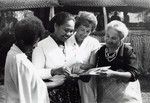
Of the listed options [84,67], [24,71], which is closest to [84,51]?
[84,67]

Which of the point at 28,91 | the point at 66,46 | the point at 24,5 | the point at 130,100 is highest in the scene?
the point at 24,5

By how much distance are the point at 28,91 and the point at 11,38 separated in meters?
7.29

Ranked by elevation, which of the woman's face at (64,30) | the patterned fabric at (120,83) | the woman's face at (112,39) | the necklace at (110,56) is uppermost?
the woman's face at (64,30)

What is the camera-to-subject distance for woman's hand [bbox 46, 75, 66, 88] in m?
4.05

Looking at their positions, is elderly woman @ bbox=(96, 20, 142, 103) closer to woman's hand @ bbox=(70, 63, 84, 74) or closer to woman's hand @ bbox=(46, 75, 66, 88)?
woman's hand @ bbox=(70, 63, 84, 74)

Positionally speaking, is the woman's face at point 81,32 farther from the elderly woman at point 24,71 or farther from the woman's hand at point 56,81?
the elderly woman at point 24,71

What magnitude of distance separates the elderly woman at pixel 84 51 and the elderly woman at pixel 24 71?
810mm

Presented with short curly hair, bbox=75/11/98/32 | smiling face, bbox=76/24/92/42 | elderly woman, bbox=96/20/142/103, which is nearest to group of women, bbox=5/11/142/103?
elderly woman, bbox=96/20/142/103

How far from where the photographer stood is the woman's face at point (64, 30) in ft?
13.8

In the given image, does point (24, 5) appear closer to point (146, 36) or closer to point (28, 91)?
point (146, 36)

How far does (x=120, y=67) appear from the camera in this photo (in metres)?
4.09

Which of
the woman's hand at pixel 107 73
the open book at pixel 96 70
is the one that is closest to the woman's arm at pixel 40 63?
the open book at pixel 96 70

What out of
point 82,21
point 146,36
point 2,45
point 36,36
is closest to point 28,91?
point 36,36

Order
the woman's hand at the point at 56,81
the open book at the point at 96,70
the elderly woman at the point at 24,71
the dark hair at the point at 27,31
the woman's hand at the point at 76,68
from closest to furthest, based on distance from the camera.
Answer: the elderly woman at the point at 24,71, the dark hair at the point at 27,31, the open book at the point at 96,70, the woman's hand at the point at 56,81, the woman's hand at the point at 76,68
